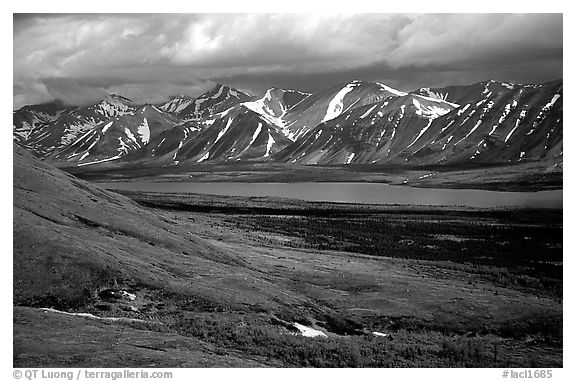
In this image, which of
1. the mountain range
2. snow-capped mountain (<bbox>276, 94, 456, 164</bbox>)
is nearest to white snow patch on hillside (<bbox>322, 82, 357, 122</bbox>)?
the mountain range

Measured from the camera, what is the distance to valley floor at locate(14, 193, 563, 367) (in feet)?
84.3

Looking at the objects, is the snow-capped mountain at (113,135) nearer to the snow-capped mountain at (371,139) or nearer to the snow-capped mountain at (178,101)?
the snow-capped mountain at (178,101)

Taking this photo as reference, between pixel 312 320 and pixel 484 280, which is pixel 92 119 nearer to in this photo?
pixel 312 320

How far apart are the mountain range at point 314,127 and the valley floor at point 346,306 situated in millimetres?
7278

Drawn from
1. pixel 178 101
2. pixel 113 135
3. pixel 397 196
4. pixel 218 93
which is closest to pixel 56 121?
pixel 178 101

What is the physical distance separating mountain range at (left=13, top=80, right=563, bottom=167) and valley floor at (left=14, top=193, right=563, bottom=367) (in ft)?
23.9

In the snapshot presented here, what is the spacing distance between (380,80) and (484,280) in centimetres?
1417

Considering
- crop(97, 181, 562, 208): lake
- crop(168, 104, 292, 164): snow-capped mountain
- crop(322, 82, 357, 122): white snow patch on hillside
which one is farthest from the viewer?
crop(168, 104, 292, 164): snow-capped mountain

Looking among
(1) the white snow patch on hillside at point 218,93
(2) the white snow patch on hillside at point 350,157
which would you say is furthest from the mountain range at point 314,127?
(2) the white snow patch on hillside at point 350,157

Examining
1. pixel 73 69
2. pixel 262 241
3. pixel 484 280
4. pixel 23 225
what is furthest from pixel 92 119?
pixel 484 280

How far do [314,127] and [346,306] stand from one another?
66.4 metres

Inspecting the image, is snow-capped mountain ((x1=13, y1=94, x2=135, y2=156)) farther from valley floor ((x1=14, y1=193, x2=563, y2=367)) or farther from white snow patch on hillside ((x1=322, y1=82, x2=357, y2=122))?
white snow patch on hillside ((x1=322, y1=82, x2=357, y2=122))
